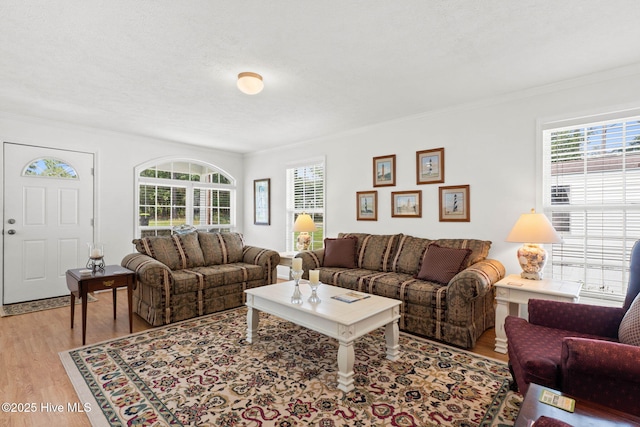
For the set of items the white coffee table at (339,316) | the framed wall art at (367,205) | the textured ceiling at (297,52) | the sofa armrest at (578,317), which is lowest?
the white coffee table at (339,316)

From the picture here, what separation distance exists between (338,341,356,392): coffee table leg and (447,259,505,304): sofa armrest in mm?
1198

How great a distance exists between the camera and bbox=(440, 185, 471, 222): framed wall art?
12.2 ft

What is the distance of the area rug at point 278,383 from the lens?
1.85m

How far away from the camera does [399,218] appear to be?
431 cm

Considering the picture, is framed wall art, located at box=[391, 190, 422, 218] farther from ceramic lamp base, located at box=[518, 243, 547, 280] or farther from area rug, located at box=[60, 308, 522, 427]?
area rug, located at box=[60, 308, 522, 427]

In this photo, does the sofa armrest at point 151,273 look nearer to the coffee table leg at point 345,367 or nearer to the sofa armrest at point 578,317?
the coffee table leg at point 345,367

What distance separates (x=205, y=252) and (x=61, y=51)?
2.63 m

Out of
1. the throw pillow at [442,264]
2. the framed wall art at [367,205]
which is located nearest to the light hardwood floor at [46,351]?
Result: the throw pillow at [442,264]

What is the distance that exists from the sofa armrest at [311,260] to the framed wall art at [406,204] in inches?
46.0

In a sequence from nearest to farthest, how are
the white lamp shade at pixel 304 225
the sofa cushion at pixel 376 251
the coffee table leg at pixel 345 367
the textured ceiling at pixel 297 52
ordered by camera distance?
the textured ceiling at pixel 297 52 → the coffee table leg at pixel 345 367 → the sofa cushion at pixel 376 251 → the white lamp shade at pixel 304 225

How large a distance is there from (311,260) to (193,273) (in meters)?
1.45

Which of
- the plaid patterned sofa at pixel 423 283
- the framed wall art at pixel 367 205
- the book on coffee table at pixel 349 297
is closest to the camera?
the book on coffee table at pixel 349 297

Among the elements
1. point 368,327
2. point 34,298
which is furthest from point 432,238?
point 34,298

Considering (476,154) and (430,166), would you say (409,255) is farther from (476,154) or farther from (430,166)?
(476,154)
